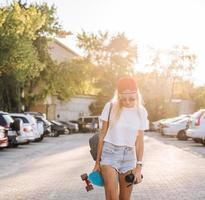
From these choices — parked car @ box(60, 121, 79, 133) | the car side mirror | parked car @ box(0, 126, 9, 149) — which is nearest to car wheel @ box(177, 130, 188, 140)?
the car side mirror

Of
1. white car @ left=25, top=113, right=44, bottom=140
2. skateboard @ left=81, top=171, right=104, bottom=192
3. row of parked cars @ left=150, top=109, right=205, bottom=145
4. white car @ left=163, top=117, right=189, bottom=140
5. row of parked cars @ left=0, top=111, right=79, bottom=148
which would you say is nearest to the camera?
skateboard @ left=81, top=171, right=104, bottom=192

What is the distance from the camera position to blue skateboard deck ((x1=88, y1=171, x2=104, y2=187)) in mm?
6363

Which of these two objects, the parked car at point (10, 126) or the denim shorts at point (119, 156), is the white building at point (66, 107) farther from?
the denim shorts at point (119, 156)

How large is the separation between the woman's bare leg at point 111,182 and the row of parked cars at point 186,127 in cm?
2179

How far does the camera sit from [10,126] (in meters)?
25.8

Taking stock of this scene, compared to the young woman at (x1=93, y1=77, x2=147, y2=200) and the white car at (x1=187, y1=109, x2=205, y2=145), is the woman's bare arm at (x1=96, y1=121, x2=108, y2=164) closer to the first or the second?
the young woman at (x1=93, y1=77, x2=147, y2=200)

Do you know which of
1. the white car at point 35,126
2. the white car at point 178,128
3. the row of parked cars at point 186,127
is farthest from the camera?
the white car at point 178,128

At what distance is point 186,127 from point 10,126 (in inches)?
591

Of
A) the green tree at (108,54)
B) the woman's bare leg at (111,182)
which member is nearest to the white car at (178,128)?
the woman's bare leg at (111,182)

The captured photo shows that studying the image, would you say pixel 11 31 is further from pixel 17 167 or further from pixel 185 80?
pixel 185 80

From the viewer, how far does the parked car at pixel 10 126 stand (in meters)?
24.9

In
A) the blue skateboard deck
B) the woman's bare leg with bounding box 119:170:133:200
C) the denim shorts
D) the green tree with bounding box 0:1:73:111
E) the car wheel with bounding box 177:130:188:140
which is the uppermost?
the green tree with bounding box 0:1:73:111

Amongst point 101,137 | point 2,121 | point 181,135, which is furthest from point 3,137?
point 181,135

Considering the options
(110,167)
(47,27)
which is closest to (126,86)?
(110,167)
